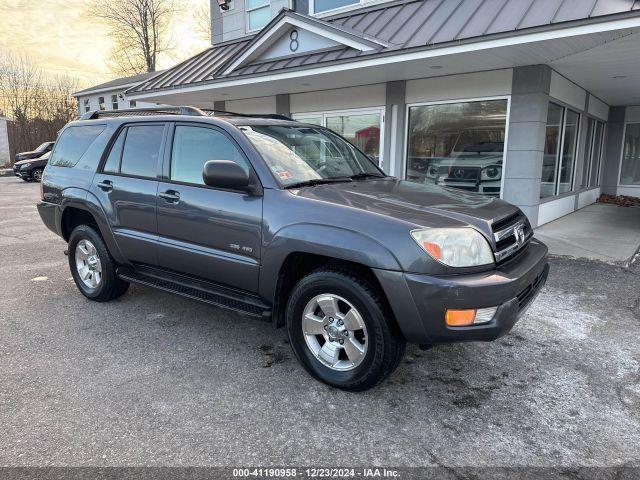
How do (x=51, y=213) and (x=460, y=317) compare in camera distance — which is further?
(x=51, y=213)

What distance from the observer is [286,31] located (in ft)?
32.4

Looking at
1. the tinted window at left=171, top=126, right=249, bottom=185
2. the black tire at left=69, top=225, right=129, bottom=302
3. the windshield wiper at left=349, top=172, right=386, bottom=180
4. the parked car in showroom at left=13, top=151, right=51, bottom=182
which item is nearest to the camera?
the tinted window at left=171, top=126, right=249, bottom=185

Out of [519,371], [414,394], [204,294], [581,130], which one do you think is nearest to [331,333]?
[414,394]

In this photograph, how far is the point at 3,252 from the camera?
279 inches

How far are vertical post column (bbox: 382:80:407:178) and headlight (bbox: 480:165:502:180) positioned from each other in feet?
5.81

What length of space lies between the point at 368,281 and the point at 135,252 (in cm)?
240

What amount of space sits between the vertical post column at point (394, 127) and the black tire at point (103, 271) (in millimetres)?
6570

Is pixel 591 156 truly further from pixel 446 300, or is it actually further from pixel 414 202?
pixel 446 300

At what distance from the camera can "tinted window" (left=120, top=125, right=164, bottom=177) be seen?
409 cm

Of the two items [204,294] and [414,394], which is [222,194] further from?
[414,394]

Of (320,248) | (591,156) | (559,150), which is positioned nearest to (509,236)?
(320,248)

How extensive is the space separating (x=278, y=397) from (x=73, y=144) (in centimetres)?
370

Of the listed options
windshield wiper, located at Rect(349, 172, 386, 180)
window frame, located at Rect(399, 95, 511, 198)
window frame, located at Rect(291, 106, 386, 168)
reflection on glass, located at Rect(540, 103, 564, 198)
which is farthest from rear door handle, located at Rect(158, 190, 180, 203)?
reflection on glass, located at Rect(540, 103, 564, 198)

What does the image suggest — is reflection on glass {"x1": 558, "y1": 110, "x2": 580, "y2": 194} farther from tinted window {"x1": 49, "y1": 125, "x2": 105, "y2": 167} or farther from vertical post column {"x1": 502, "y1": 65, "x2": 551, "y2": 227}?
tinted window {"x1": 49, "y1": 125, "x2": 105, "y2": 167}
